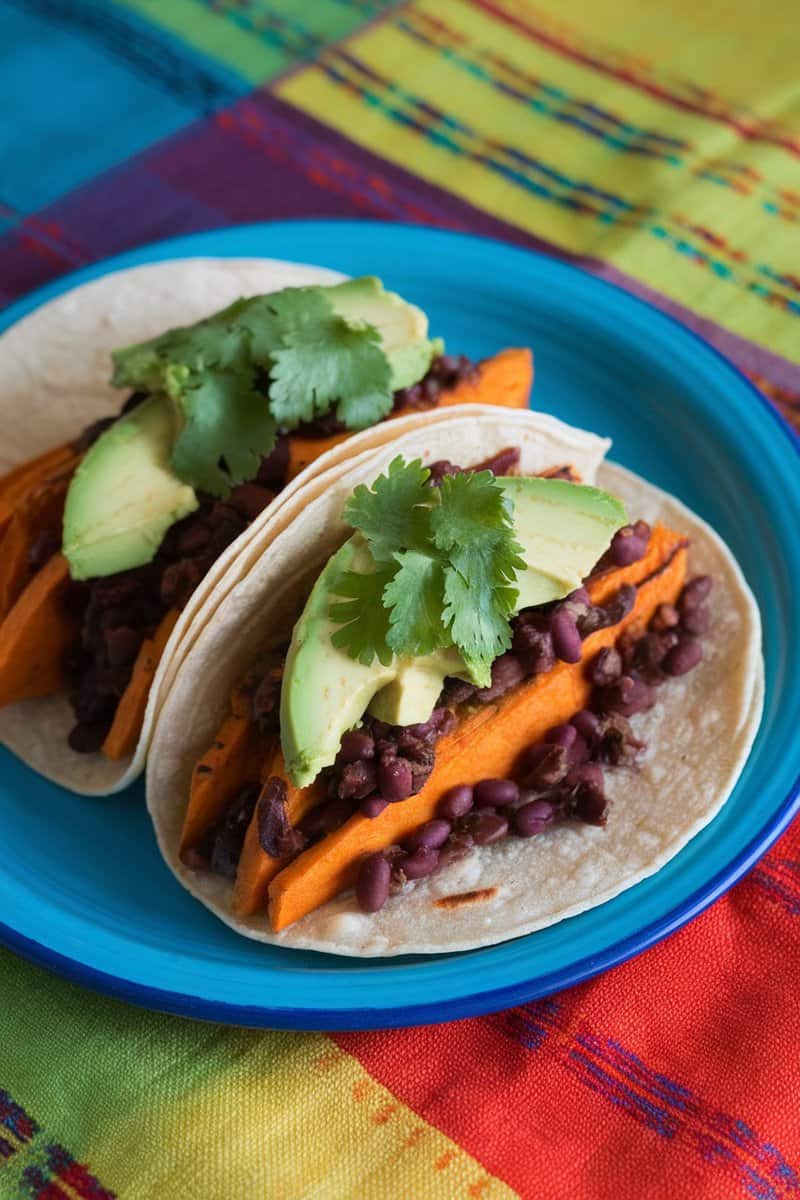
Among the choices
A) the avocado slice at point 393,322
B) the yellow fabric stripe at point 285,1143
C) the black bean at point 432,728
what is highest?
the avocado slice at point 393,322

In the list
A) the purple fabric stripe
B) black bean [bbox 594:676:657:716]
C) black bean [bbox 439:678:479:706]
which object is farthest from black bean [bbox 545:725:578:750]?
the purple fabric stripe

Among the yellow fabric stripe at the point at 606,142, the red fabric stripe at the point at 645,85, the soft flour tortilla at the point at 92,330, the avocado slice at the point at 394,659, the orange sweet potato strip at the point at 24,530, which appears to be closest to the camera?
the avocado slice at the point at 394,659

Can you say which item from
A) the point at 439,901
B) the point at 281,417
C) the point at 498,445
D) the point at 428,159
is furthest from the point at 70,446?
the point at 428,159

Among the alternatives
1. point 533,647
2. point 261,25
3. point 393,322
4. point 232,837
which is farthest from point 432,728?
point 261,25

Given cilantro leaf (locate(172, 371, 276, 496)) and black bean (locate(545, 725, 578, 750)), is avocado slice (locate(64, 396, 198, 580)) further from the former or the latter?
black bean (locate(545, 725, 578, 750))

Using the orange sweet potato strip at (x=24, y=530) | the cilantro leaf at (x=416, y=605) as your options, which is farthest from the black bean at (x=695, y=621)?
the orange sweet potato strip at (x=24, y=530)

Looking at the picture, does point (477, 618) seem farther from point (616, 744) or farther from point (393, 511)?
point (616, 744)

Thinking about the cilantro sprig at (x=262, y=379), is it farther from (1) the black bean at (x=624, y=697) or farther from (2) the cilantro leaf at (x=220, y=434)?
(1) the black bean at (x=624, y=697)

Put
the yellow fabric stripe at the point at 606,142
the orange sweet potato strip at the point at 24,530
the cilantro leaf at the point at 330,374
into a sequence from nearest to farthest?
the cilantro leaf at the point at 330,374 < the orange sweet potato strip at the point at 24,530 < the yellow fabric stripe at the point at 606,142

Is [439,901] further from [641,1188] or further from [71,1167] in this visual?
[71,1167]
